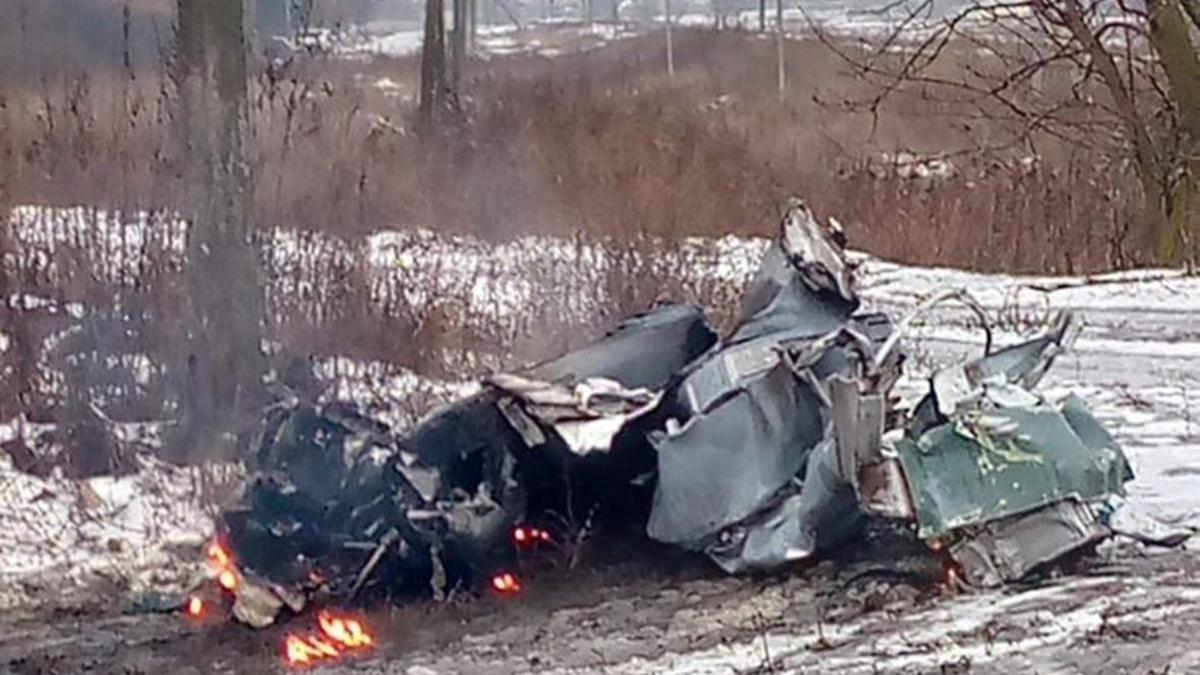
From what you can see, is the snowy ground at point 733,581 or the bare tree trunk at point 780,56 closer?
the snowy ground at point 733,581

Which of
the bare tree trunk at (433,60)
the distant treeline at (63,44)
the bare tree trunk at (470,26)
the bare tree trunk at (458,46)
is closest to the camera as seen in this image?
the distant treeline at (63,44)

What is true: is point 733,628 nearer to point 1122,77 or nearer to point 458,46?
point 1122,77

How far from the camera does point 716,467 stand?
21.3 ft

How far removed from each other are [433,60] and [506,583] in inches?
658

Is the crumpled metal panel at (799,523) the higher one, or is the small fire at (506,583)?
the crumpled metal panel at (799,523)

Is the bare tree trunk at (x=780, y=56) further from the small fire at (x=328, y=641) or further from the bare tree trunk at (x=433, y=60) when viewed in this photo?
the small fire at (x=328, y=641)

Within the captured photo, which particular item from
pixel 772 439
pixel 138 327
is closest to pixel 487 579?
pixel 772 439

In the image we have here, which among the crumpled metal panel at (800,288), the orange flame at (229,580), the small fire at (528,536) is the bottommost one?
the orange flame at (229,580)

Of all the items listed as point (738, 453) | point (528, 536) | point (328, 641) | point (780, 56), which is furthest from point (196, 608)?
point (780, 56)

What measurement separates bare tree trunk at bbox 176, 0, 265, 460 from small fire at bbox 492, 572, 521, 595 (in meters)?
2.57

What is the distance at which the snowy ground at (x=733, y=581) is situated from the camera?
17.7 feet

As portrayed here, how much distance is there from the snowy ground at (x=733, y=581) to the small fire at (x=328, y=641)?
260 mm

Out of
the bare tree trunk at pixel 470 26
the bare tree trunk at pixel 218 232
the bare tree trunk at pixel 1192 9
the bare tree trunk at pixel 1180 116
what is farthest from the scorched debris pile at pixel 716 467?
the bare tree trunk at pixel 470 26

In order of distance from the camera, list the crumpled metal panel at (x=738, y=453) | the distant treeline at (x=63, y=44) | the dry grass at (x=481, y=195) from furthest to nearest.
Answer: the distant treeline at (x=63, y=44)
the dry grass at (x=481, y=195)
the crumpled metal panel at (x=738, y=453)
